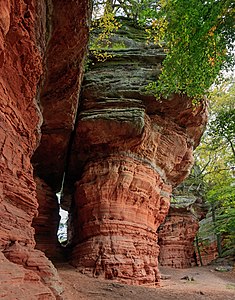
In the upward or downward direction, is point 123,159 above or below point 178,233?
above

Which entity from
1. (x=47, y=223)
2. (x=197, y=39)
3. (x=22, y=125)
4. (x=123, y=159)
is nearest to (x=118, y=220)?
(x=123, y=159)

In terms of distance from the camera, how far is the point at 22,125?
6699mm

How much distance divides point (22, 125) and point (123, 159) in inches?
263

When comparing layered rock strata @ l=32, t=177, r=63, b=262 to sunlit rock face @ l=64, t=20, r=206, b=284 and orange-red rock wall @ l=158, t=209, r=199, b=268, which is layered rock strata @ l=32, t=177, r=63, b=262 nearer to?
sunlit rock face @ l=64, t=20, r=206, b=284

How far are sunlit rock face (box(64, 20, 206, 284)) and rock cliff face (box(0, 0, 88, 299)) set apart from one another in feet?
16.8

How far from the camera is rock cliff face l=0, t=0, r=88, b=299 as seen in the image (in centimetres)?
508

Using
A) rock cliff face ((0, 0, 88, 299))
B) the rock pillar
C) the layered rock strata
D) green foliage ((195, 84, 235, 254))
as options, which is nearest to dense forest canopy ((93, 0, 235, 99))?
rock cliff face ((0, 0, 88, 299))

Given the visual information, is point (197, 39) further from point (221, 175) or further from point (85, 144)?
point (221, 175)

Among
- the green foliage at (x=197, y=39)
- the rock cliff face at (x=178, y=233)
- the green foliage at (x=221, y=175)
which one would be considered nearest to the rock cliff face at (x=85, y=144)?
the green foliage at (x=197, y=39)

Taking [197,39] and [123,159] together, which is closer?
[197,39]

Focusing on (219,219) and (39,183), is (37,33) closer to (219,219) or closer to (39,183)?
→ (39,183)

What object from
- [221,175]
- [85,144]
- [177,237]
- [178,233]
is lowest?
[177,237]

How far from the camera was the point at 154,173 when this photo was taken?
1389cm

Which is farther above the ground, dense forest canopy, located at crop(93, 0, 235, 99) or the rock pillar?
dense forest canopy, located at crop(93, 0, 235, 99)
